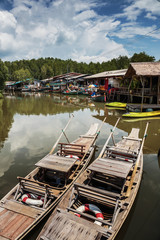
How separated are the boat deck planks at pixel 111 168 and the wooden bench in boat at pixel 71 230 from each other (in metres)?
1.91

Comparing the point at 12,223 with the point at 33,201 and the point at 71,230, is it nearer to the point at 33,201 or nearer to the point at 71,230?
the point at 33,201

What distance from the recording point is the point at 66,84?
5741 cm

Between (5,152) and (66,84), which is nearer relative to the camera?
(5,152)

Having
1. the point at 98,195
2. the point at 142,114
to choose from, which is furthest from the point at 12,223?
the point at 142,114

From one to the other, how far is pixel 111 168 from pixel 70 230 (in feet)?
8.59

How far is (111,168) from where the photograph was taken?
5.95m

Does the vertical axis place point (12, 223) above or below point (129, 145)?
below

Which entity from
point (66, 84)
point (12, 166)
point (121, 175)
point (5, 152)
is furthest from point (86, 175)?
point (66, 84)

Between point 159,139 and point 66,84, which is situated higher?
point 66,84

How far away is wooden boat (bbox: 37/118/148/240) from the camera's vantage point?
3973mm

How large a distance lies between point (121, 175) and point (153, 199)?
7.49 ft

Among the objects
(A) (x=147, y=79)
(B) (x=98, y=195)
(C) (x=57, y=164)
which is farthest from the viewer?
(A) (x=147, y=79)

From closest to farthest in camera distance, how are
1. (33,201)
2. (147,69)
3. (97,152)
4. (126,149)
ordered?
(33,201)
(126,149)
(97,152)
(147,69)

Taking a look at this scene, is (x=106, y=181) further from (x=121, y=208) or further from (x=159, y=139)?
(x=159, y=139)
